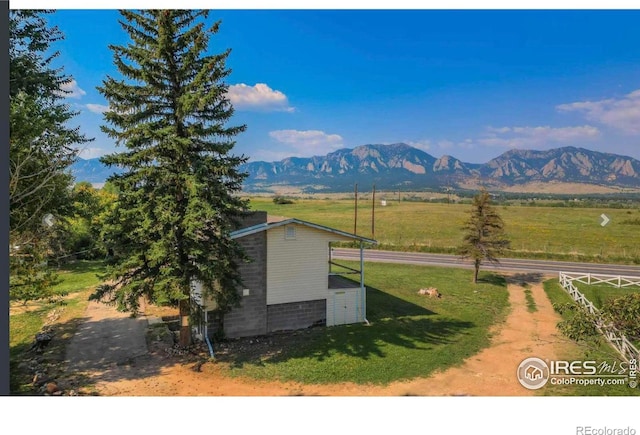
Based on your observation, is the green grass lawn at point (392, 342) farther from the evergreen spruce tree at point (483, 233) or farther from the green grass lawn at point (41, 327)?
the green grass lawn at point (41, 327)

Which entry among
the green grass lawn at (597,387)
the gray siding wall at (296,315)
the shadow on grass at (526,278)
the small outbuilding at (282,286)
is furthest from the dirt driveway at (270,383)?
the shadow on grass at (526,278)

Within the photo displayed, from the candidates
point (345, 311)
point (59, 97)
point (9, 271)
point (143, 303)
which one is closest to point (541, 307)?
point (345, 311)

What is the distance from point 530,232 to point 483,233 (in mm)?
28693

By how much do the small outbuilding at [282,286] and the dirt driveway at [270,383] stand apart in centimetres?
226

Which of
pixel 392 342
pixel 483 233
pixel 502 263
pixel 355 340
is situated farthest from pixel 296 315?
pixel 502 263

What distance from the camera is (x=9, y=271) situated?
8625 millimetres

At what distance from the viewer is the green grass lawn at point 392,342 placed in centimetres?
1130

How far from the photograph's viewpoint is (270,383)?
34.9 ft

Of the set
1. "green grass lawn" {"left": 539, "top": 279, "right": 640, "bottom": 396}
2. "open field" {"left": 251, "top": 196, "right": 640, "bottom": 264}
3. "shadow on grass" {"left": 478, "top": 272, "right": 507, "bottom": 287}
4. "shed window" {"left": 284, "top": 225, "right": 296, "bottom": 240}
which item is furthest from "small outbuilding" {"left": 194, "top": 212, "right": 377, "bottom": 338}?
"open field" {"left": 251, "top": 196, "right": 640, "bottom": 264}

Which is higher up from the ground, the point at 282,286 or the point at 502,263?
the point at 282,286

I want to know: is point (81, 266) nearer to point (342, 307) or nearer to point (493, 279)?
point (342, 307)

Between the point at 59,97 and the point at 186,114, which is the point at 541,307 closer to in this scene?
the point at 186,114

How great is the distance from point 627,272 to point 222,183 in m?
32.2

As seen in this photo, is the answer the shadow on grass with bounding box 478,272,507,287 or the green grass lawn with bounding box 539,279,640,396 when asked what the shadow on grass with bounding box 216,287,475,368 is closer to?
the green grass lawn with bounding box 539,279,640,396
